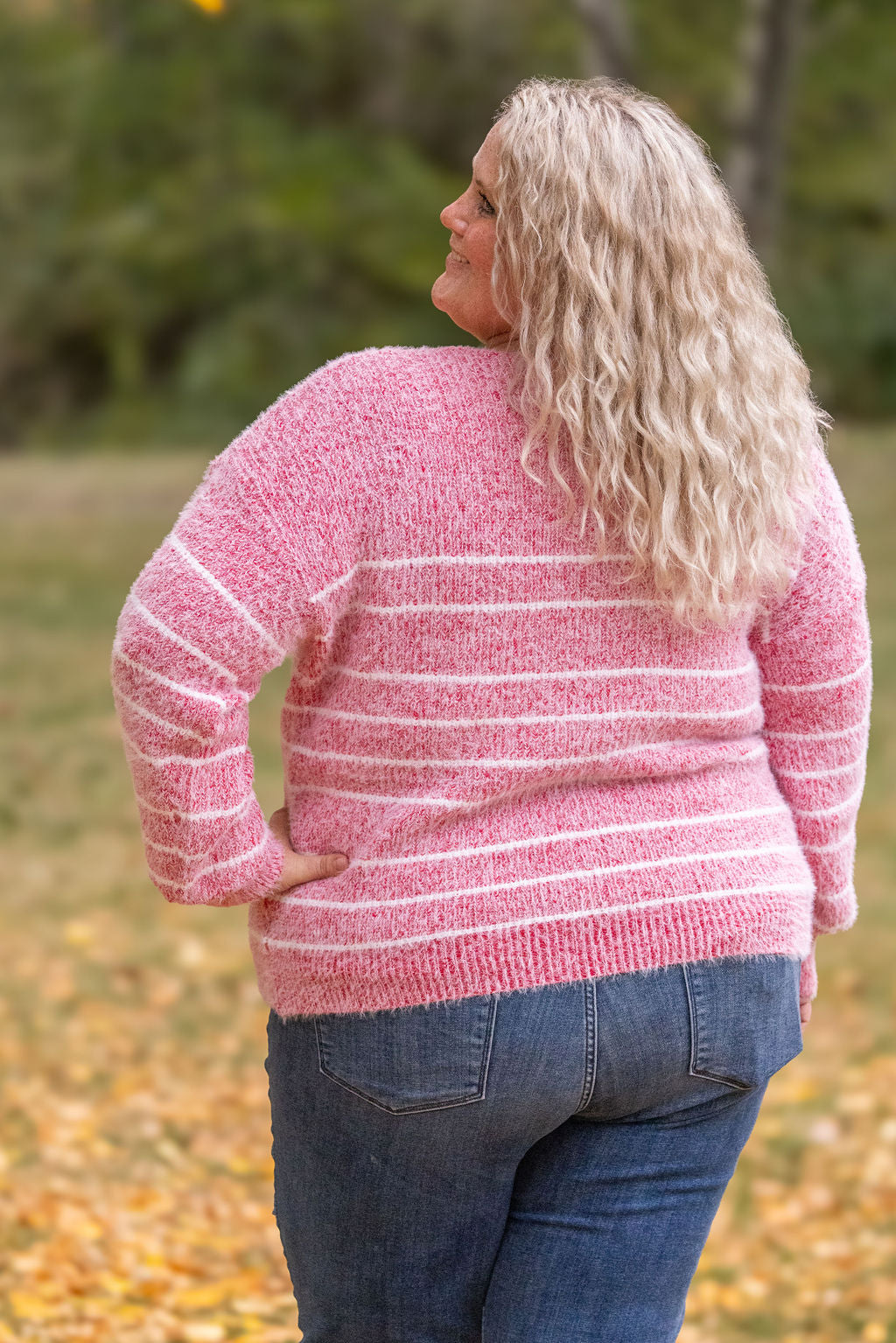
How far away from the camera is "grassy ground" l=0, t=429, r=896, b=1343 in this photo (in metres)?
3.08

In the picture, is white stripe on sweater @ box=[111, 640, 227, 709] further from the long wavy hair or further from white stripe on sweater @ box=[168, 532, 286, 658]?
the long wavy hair

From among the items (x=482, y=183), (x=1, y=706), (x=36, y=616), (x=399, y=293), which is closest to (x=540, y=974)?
(x=482, y=183)

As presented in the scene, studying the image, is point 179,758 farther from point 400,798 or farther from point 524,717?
point 524,717

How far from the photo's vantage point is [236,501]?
134 centimetres

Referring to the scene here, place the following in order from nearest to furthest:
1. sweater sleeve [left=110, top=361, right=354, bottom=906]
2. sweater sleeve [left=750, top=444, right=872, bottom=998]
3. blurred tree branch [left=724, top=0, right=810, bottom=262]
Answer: sweater sleeve [left=110, top=361, right=354, bottom=906], sweater sleeve [left=750, top=444, right=872, bottom=998], blurred tree branch [left=724, top=0, right=810, bottom=262]

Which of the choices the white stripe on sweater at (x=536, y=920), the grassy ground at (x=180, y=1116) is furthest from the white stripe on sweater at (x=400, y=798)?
the grassy ground at (x=180, y=1116)

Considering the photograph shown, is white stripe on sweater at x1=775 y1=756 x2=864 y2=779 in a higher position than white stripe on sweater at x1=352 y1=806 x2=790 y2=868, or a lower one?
lower

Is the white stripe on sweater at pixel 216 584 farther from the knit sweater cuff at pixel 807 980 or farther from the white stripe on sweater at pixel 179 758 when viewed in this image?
the knit sweater cuff at pixel 807 980

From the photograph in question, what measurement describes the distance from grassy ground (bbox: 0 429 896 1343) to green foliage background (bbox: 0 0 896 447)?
5.75m

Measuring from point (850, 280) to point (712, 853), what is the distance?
45.1 ft

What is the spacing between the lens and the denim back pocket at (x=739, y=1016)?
141cm

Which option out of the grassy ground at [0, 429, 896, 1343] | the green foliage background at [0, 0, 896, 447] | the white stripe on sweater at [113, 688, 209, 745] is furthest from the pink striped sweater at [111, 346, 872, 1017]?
the green foliage background at [0, 0, 896, 447]

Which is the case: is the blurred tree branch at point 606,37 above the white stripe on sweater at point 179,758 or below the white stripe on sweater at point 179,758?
above

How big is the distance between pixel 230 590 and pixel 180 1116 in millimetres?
2760
